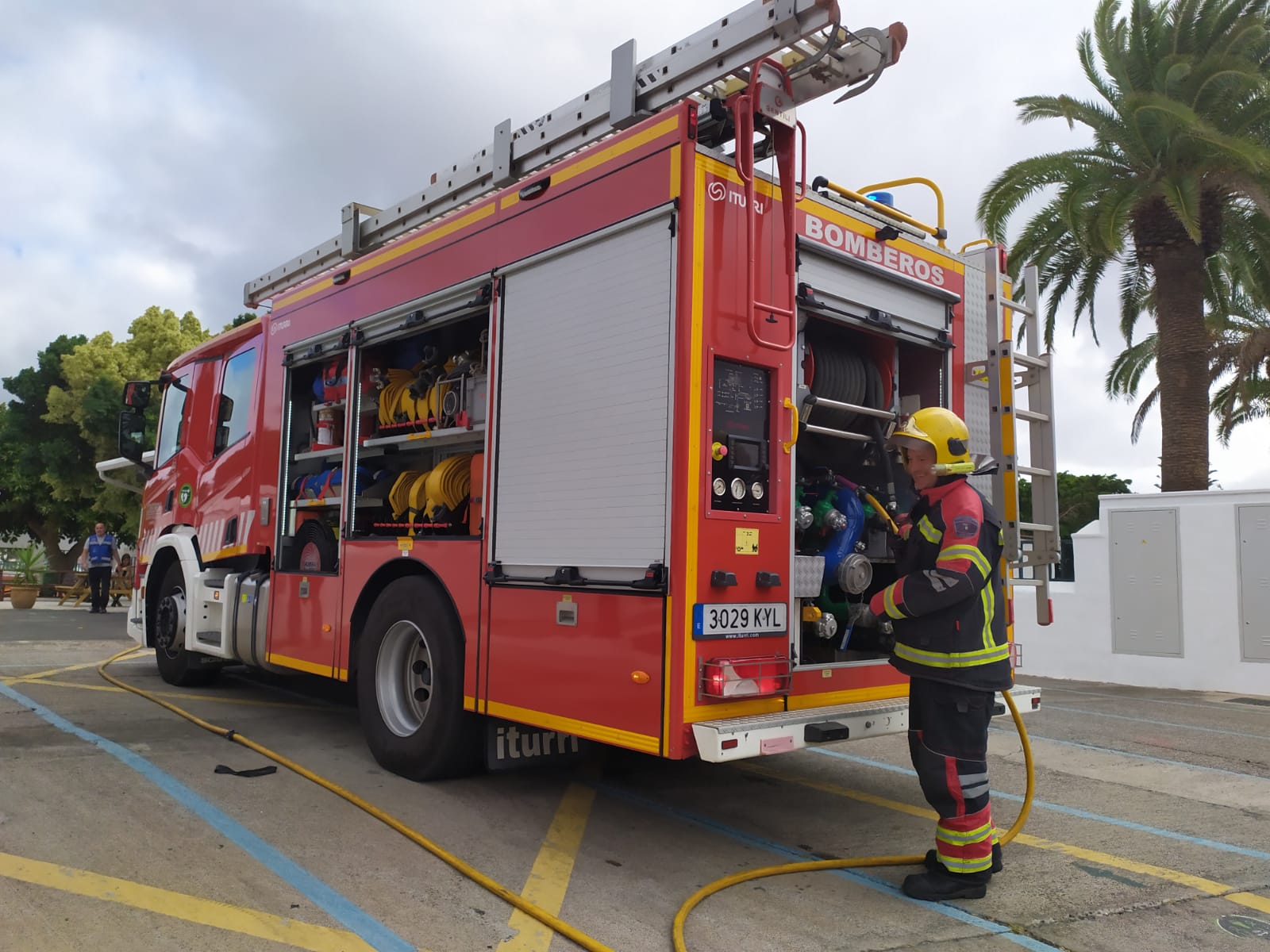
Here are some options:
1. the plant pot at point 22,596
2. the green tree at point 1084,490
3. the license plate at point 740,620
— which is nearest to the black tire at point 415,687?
the license plate at point 740,620

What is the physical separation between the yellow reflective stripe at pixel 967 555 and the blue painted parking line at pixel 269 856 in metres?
2.41

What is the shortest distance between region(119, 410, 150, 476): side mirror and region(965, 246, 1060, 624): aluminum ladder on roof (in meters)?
7.48

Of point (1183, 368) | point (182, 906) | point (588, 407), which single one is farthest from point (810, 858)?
point (1183, 368)

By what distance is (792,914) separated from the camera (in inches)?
144

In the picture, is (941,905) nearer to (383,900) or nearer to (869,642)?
(869,642)

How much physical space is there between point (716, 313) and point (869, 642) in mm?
1910

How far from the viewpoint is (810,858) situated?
4348 mm

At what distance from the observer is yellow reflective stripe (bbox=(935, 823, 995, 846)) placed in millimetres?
3838

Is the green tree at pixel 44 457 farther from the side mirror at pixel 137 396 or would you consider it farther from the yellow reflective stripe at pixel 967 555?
the yellow reflective stripe at pixel 967 555

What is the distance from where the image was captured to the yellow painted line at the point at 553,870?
3387 mm

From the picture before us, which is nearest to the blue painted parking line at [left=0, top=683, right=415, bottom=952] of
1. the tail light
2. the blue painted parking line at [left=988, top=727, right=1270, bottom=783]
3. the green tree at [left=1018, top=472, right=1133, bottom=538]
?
the tail light

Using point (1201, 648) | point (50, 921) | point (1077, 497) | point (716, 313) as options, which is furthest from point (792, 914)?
point (1077, 497)

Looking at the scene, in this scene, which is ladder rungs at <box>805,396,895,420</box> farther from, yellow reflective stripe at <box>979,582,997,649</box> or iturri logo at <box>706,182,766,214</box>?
yellow reflective stripe at <box>979,582,997,649</box>

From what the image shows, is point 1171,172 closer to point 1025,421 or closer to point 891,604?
point 1025,421
